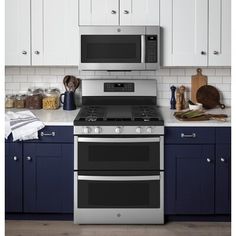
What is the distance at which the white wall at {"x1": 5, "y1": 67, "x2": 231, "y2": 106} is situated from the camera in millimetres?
4777

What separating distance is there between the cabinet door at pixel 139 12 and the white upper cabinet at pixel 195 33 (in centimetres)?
6

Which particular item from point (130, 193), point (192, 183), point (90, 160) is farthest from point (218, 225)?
point (90, 160)

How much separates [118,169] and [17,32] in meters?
1.48

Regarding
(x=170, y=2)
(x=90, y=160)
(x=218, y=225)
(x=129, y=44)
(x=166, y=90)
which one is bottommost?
(x=218, y=225)

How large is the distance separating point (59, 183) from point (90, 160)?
33 cm

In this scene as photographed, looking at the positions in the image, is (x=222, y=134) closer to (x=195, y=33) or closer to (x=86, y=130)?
(x=195, y=33)

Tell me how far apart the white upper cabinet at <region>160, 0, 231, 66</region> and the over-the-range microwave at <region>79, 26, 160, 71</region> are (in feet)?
0.41

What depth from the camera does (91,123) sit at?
13.2 ft

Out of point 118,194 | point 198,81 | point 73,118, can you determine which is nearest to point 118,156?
point 118,194

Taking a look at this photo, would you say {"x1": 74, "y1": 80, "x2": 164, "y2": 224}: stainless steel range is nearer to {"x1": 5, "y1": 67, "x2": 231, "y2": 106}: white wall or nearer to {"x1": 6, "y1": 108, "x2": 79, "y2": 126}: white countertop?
{"x1": 6, "y1": 108, "x2": 79, "y2": 126}: white countertop

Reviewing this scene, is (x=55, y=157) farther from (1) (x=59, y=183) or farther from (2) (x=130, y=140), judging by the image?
(2) (x=130, y=140)

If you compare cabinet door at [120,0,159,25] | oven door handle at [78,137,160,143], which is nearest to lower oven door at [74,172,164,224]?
oven door handle at [78,137,160,143]

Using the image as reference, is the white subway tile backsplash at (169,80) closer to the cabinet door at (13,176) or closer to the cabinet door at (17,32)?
the cabinet door at (17,32)

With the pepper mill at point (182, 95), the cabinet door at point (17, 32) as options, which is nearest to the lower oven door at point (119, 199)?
the pepper mill at point (182, 95)
